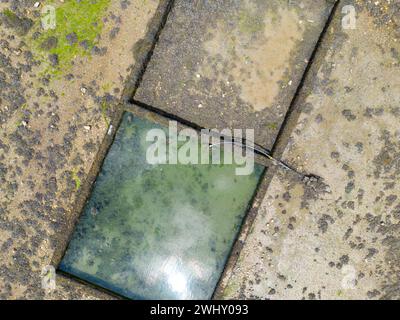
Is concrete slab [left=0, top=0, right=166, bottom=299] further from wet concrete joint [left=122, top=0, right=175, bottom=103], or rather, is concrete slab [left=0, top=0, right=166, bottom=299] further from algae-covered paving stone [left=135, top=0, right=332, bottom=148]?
algae-covered paving stone [left=135, top=0, right=332, bottom=148]

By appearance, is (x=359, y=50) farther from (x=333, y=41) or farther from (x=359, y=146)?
(x=359, y=146)

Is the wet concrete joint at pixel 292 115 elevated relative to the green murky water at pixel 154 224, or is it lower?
elevated

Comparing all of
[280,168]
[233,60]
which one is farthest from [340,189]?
[233,60]

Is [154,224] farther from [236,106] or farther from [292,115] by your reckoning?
[292,115]

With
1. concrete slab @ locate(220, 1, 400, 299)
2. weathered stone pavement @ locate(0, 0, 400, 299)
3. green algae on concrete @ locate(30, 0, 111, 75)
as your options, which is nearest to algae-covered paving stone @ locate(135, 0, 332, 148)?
weathered stone pavement @ locate(0, 0, 400, 299)

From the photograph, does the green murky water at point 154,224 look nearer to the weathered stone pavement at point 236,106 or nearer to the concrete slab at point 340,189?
the weathered stone pavement at point 236,106

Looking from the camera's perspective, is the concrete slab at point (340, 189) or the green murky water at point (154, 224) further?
the green murky water at point (154, 224)

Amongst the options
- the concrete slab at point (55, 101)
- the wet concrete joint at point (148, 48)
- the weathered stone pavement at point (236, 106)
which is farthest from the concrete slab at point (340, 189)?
the concrete slab at point (55, 101)
